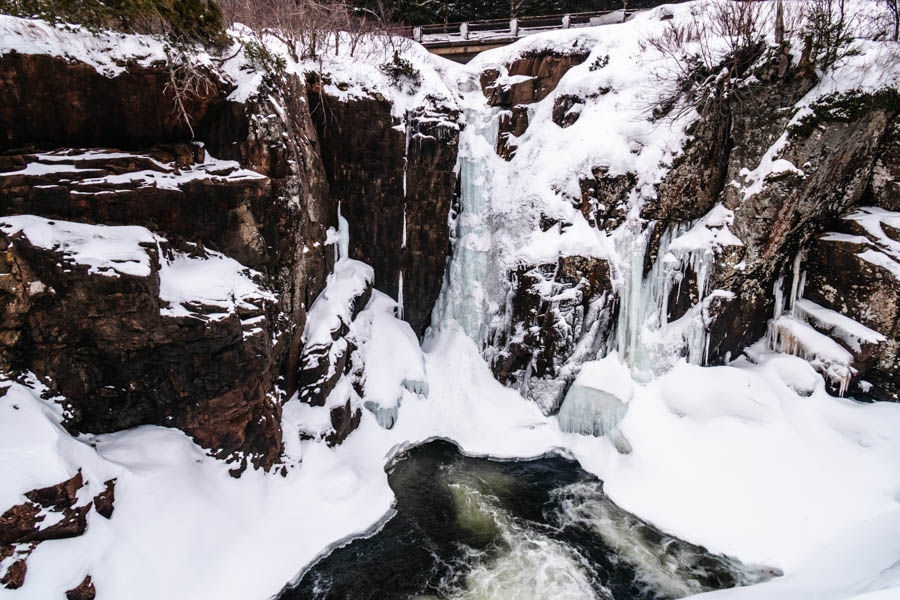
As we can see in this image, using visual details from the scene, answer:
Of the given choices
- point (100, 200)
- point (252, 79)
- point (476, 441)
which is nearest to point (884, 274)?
point (476, 441)

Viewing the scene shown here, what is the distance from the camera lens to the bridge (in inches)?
571

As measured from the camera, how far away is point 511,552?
6883 mm

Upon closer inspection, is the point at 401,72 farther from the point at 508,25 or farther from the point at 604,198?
the point at 508,25

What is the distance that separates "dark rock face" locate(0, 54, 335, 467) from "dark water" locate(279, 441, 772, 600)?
2614 millimetres

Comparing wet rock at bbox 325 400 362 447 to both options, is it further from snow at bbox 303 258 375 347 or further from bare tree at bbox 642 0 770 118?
bare tree at bbox 642 0 770 118

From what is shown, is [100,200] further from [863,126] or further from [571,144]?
[863,126]

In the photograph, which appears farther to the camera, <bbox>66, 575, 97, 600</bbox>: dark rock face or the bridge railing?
the bridge railing

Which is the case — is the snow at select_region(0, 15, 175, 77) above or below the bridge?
below

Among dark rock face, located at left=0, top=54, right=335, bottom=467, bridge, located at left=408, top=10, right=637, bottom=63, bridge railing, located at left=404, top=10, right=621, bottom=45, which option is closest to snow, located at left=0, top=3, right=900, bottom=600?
dark rock face, located at left=0, top=54, right=335, bottom=467

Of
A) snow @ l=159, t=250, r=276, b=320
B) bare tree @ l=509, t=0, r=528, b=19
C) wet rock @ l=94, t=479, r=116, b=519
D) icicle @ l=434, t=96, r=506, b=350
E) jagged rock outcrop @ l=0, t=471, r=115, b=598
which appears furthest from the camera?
bare tree @ l=509, t=0, r=528, b=19

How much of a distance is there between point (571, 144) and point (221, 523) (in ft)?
37.1

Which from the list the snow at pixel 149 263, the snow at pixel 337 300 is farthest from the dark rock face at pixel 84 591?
the snow at pixel 337 300

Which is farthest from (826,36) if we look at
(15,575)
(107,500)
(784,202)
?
(15,575)

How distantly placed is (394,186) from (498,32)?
27.3ft
